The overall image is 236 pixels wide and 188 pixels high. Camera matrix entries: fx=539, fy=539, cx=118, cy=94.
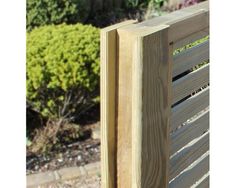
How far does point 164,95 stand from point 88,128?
Result: 2.96 metres

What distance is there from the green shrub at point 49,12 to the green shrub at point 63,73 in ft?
4.94

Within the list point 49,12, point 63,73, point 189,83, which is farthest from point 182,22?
point 49,12

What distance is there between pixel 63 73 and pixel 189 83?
97.9 inches

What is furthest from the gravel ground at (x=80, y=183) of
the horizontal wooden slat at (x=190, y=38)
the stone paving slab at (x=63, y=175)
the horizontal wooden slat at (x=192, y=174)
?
the horizontal wooden slat at (x=190, y=38)

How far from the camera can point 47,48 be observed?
13.1ft

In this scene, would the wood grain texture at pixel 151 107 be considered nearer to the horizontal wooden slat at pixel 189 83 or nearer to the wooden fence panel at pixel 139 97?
the wooden fence panel at pixel 139 97

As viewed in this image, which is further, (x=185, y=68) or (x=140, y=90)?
(x=185, y=68)

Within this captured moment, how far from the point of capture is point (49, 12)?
5699 mm

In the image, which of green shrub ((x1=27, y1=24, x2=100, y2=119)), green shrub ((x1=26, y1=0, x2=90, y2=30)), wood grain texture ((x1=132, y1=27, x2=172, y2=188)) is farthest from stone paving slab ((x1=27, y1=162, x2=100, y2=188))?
green shrub ((x1=26, y1=0, x2=90, y2=30))

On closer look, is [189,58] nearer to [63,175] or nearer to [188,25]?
[188,25]
